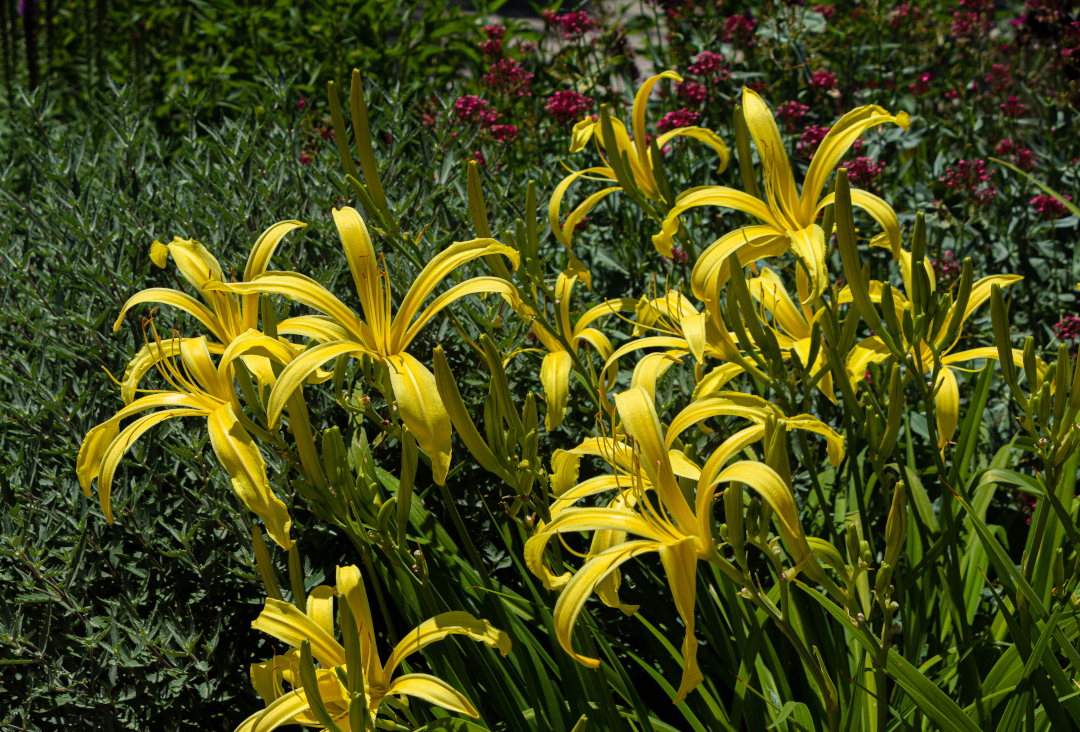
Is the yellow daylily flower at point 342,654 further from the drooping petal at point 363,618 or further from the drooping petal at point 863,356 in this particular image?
the drooping petal at point 863,356

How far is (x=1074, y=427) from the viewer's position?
47.1 inches

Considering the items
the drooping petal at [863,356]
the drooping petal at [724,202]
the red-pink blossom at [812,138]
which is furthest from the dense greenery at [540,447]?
the drooping petal at [724,202]

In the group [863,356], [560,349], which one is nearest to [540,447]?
[560,349]

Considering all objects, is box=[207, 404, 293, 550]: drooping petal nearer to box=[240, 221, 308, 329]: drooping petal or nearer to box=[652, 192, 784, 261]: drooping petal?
box=[240, 221, 308, 329]: drooping petal

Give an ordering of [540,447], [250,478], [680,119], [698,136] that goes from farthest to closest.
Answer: [680,119] → [540,447] → [698,136] → [250,478]

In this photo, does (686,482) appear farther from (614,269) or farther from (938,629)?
(614,269)

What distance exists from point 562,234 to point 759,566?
1.06 metres

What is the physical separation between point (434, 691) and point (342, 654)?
0.55ft

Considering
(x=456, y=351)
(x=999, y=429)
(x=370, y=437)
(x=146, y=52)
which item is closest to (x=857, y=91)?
(x=999, y=429)

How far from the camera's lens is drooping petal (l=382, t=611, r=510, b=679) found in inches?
46.8

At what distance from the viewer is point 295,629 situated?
3.97 feet

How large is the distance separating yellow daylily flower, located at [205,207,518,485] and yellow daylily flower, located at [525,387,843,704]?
23cm

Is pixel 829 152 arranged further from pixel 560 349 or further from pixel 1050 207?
pixel 1050 207

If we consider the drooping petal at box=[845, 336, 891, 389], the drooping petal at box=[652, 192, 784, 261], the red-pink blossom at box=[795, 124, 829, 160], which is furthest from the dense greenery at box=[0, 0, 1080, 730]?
the drooping petal at box=[652, 192, 784, 261]
